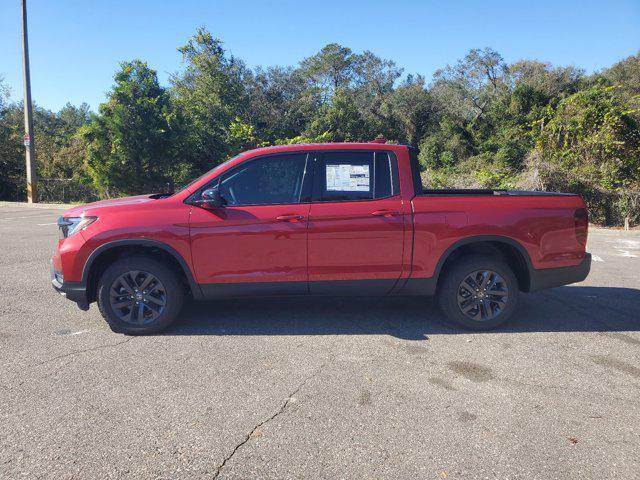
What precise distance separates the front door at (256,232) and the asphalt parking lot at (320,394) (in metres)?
0.54

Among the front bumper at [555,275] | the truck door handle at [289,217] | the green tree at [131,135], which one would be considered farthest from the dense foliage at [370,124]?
the front bumper at [555,275]

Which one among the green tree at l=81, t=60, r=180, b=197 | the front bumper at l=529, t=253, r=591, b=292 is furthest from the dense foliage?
the front bumper at l=529, t=253, r=591, b=292

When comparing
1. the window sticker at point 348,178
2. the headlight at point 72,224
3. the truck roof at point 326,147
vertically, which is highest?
the truck roof at point 326,147

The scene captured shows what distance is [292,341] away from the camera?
451 cm

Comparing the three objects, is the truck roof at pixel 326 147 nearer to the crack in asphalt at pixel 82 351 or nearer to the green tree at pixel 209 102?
the crack in asphalt at pixel 82 351

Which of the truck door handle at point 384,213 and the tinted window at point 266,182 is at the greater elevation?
the tinted window at point 266,182

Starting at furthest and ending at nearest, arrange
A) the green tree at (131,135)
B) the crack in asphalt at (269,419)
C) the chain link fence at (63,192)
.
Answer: the chain link fence at (63,192) → the green tree at (131,135) → the crack in asphalt at (269,419)

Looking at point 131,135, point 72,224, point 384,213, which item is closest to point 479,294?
point 384,213

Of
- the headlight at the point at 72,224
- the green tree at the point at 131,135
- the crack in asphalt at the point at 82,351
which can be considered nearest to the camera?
the crack in asphalt at the point at 82,351

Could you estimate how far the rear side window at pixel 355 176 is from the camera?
472 centimetres

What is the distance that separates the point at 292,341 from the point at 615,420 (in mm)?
2599

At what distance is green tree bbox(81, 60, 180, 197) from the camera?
20562 mm

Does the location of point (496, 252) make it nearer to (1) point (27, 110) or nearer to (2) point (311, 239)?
(2) point (311, 239)

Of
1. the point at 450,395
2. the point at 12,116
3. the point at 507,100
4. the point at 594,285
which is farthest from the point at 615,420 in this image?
the point at 507,100
